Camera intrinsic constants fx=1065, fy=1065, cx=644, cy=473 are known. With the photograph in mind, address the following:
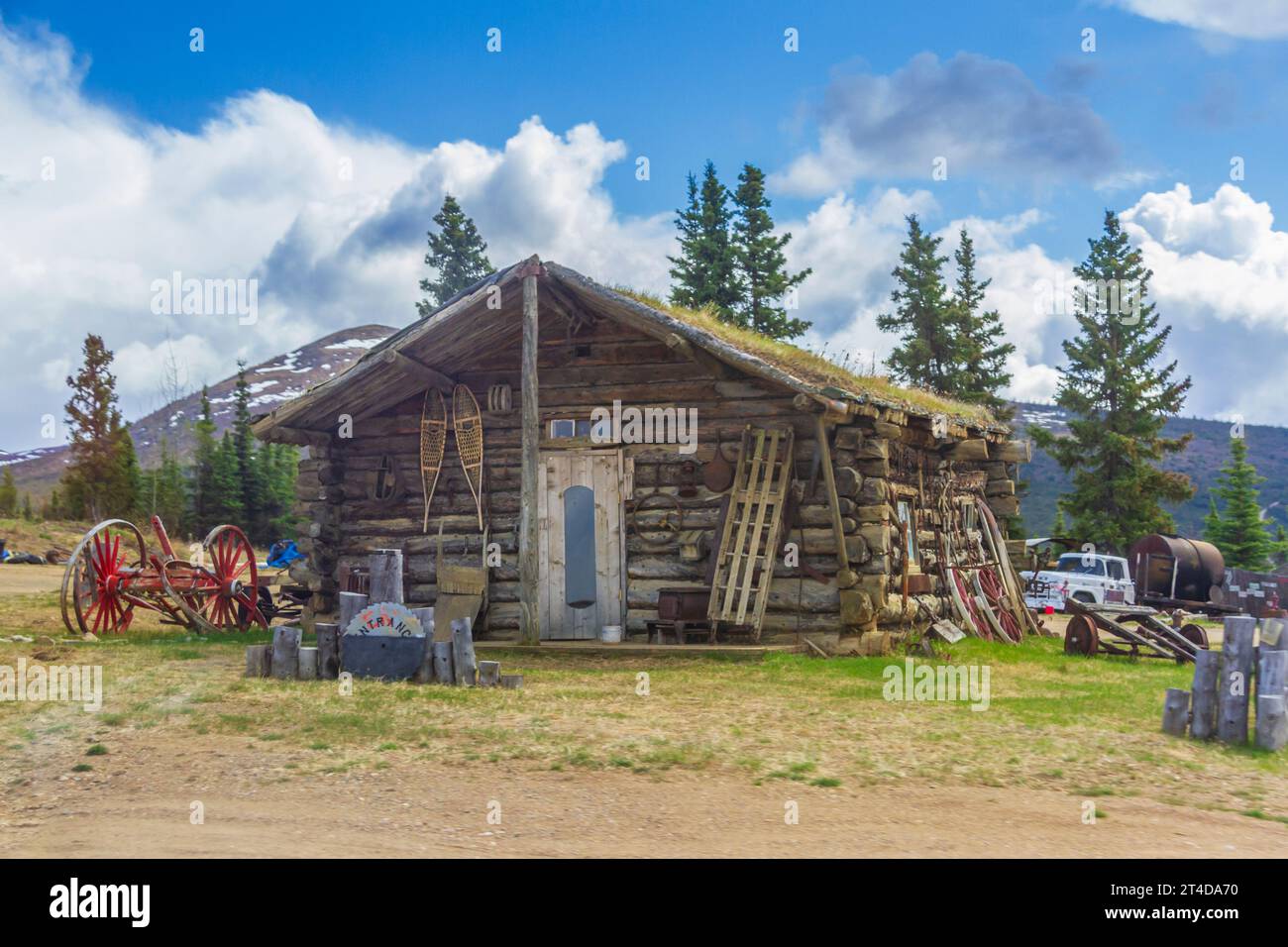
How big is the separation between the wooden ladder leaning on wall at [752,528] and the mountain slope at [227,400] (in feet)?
412

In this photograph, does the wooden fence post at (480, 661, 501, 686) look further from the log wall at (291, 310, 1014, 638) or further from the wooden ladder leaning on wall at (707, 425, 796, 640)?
the log wall at (291, 310, 1014, 638)

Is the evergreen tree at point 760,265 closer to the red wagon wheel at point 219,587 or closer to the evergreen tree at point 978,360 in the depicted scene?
the evergreen tree at point 978,360

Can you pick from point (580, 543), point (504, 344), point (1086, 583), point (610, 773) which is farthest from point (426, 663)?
point (1086, 583)

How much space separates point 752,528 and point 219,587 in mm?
8474

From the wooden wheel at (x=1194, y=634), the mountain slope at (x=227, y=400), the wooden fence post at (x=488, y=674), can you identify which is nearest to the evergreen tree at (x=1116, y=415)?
the wooden wheel at (x=1194, y=634)

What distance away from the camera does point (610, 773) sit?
24.1 ft

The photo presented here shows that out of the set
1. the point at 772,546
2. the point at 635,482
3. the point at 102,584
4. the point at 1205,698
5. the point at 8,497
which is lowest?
the point at 1205,698

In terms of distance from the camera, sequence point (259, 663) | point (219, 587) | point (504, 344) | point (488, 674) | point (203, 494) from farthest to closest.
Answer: point (203, 494), point (219, 587), point (504, 344), point (259, 663), point (488, 674)

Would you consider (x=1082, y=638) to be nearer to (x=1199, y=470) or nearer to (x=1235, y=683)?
(x=1235, y=683)

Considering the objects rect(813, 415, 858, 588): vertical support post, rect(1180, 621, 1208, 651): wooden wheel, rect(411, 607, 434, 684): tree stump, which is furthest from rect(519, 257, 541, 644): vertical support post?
rect(1180, 621, 1208, 651): wooden wheel

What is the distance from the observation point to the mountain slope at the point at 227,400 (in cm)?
14200

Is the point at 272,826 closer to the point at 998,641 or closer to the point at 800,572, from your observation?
the point at 800,572

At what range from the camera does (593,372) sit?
15.7 m
